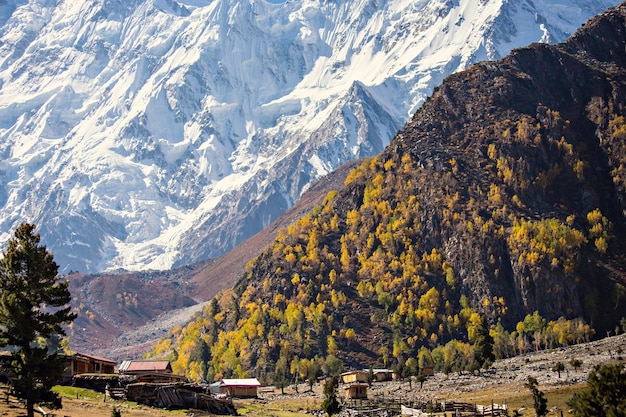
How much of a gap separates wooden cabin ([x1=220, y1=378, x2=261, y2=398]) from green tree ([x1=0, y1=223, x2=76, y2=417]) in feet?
269

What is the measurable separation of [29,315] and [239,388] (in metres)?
89.1

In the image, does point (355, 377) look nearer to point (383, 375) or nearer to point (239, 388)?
point (383, 375)

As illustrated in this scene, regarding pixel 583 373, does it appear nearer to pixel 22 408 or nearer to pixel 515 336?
pixel 515 336

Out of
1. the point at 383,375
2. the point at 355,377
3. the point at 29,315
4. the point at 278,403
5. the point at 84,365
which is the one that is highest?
the point at 29,315

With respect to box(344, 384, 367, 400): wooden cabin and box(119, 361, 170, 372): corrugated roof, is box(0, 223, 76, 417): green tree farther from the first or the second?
box(344, 384, 367, 400): wooden cabin

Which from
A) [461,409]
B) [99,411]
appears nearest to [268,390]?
[461,409]

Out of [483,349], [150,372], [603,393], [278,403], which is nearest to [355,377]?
[483,349]

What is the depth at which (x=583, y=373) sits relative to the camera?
129m

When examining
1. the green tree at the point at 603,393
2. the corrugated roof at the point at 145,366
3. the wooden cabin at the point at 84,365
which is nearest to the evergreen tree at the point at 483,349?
the corrugated roof at the point at 145,366

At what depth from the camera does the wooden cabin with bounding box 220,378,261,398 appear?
15045cm

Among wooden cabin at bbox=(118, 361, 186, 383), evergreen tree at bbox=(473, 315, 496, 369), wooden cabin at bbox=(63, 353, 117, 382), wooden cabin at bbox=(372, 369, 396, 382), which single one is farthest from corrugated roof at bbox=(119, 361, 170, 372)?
wooden cabin at bbox=(372, 369, 396, 382)

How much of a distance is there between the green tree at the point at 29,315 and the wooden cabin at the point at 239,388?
82.1 metres

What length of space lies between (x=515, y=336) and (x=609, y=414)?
456ft

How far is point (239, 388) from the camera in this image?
154m
